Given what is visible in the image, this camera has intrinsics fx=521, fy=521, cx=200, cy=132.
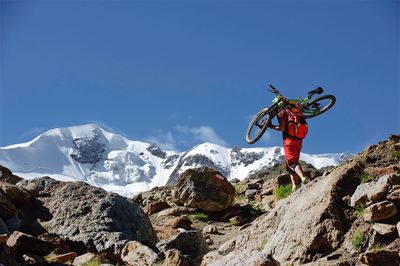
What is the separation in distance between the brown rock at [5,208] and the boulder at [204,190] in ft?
32.0

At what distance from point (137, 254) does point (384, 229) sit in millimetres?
4742

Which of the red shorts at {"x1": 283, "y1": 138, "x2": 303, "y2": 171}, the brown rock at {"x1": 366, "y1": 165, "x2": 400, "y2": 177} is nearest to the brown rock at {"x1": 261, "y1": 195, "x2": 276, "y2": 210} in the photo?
the red shorts at {"x1": 283, "y1": 138, "x2": 303, "y2": 171}

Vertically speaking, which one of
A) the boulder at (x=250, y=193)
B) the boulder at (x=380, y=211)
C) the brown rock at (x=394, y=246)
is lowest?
the brown rock at (x=394, y=246)

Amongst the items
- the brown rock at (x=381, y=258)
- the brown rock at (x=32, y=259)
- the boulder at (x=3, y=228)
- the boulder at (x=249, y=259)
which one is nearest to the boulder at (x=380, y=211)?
the brown rock at (x=381, y=258)

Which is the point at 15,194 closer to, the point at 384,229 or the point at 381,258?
the point at 384,229

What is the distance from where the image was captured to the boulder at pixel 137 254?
9984 mm

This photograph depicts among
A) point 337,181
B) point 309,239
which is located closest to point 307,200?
point 337,181

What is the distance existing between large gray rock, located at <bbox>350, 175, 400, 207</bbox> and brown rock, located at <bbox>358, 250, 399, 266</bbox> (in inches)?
65.0

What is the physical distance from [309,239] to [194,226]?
9826 mm

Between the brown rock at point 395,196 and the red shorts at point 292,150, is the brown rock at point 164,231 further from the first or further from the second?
the brown rock at point 395,196

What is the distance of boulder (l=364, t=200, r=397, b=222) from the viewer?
855 cm

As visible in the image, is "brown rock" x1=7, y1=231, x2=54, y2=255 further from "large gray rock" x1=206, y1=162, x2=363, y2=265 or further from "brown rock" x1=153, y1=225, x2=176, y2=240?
"brown rock" x1=153, y1=225, x2=176, y2=240

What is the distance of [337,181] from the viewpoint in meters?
9.91

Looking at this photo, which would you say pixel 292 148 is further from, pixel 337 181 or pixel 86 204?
pixel 86 204
